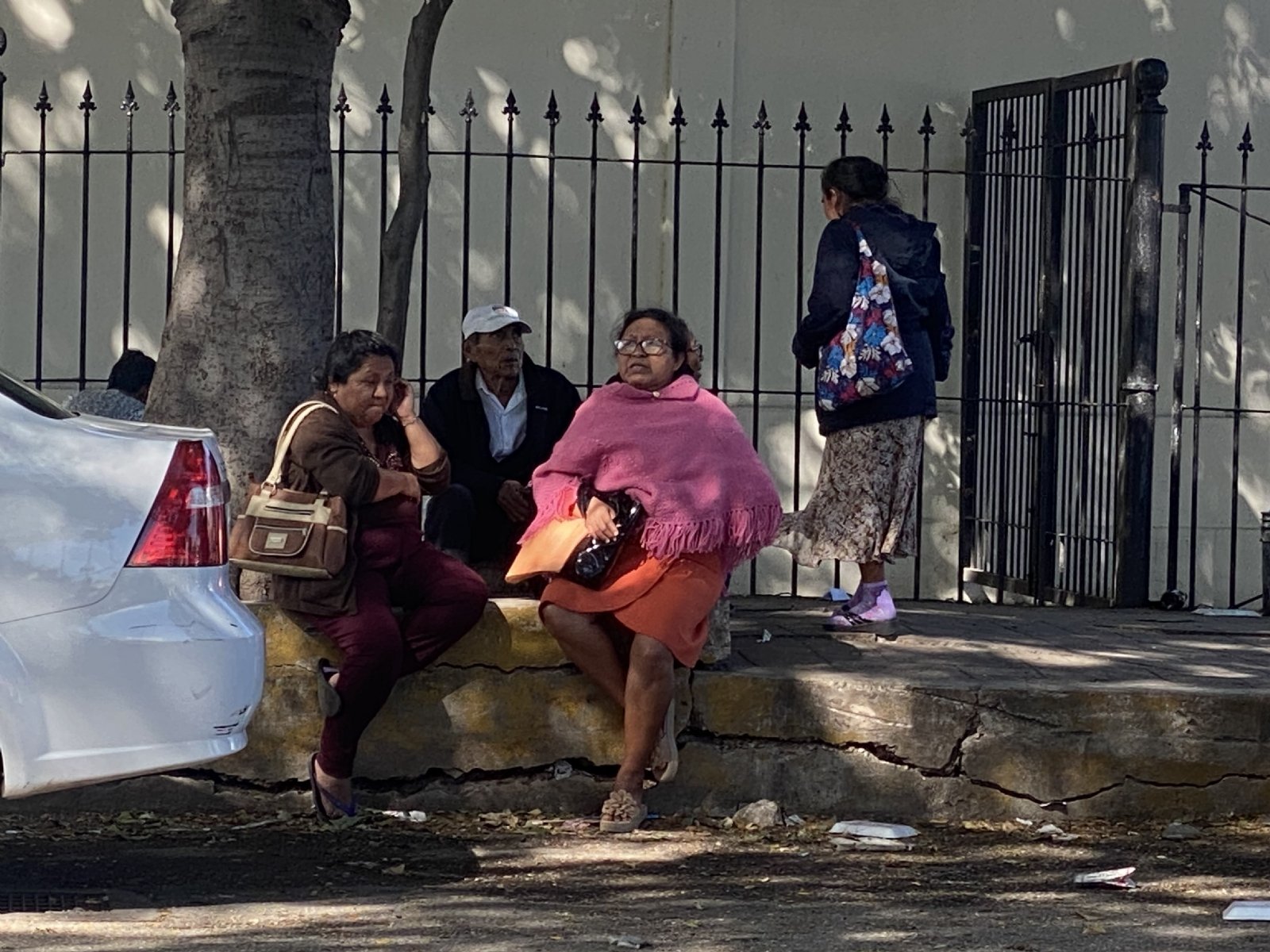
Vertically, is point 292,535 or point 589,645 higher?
point 292,535

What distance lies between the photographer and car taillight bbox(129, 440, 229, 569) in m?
4.74

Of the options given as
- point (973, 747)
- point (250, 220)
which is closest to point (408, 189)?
point (250, 220)

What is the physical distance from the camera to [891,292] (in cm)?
725

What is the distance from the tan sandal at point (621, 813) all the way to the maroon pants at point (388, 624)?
67 centimetres

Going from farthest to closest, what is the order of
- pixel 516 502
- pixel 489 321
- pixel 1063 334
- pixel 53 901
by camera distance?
pixel 1063 334
pixel 489 321
pixel 516 502
pixel 53 901

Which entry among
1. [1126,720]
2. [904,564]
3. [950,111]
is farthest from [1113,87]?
[1126,720]

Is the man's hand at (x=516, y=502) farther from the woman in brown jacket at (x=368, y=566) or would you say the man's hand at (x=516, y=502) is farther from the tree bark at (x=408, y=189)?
the tree bark at (x=408, y=189)

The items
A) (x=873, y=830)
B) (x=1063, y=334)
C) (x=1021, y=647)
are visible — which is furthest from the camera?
(x=1063, y=334)

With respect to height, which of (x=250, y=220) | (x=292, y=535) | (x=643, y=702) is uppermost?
(x=250, y=220)

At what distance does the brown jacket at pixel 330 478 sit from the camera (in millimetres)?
6059

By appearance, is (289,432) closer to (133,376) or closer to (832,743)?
(832,743)

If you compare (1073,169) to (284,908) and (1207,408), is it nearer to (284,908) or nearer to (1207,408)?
(1207,408)

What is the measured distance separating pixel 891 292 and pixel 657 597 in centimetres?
160

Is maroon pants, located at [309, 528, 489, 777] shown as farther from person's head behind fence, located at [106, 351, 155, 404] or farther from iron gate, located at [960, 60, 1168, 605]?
iron gate, located at [960, 60, 1168, 605]
